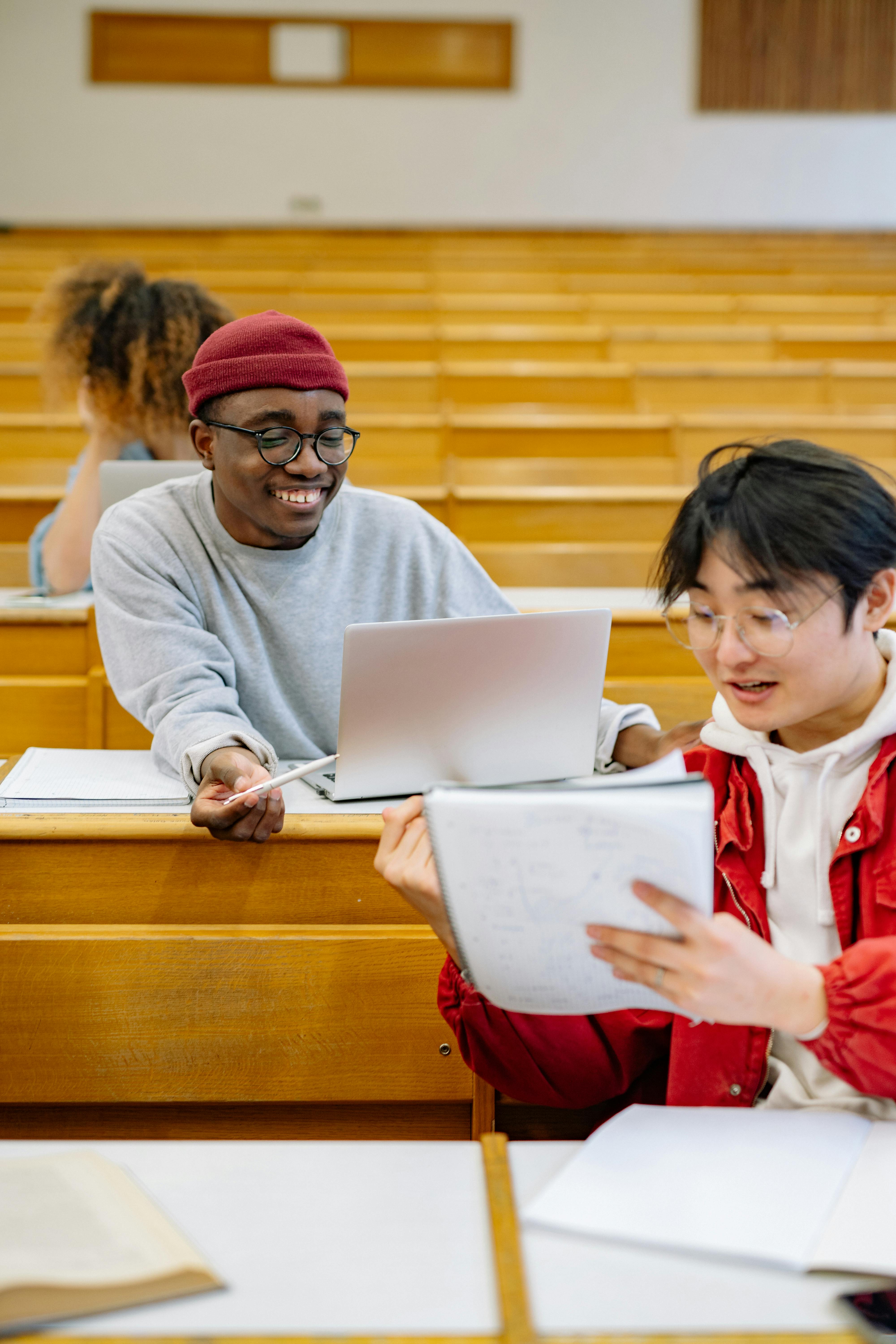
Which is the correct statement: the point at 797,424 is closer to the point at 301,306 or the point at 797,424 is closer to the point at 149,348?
the point at 149,348

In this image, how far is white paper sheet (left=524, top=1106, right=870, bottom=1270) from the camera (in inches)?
15.6

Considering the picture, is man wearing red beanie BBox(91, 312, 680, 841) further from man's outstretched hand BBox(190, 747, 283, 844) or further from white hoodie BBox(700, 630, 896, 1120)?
white hoodie BBox(700, 630, 896, 1120)

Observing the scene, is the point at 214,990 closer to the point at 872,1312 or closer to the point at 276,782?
the point at 276,782

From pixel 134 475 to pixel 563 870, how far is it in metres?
0.80

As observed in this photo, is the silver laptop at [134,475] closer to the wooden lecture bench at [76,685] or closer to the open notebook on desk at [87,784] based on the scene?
the wooden lecture bench at [76,685]

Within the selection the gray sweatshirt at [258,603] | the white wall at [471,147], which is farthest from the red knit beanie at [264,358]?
the white wall at [471,147]

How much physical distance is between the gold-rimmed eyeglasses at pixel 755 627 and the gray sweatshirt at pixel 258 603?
26 centimetres

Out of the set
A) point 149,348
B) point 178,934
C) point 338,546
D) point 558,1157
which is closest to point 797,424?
point 149,348

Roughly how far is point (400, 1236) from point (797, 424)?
5.52 feet

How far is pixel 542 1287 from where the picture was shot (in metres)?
0.38

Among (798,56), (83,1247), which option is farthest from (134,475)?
(798,56)

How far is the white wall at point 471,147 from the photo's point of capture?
13.0 ft

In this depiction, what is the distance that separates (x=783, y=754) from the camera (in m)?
0.55

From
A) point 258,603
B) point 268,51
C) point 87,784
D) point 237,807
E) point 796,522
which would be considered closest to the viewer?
Result: point 796,522
